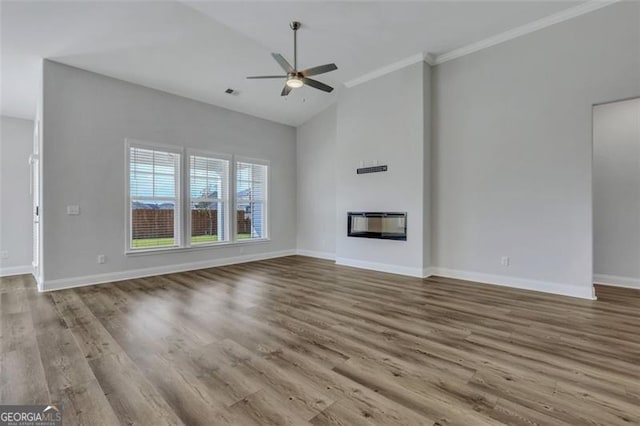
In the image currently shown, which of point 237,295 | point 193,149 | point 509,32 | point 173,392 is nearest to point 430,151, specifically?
point 509,32

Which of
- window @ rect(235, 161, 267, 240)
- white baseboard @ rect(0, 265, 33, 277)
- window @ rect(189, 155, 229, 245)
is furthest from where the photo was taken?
window @ rect(235, 161, 267, 240)

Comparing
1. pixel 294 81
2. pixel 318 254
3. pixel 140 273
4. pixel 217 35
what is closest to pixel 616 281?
pixel 318 254

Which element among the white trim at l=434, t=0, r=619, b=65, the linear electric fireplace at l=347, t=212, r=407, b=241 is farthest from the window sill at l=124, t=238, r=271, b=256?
the white trim at l=434, t=0, r=619, b=65

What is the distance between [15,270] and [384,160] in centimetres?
722

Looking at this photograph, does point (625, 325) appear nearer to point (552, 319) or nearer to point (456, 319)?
point (552, 319)

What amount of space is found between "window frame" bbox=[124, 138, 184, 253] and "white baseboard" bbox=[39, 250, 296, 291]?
0.37 m

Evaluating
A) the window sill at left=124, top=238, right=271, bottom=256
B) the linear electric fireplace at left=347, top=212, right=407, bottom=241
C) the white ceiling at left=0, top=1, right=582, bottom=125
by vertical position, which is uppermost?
the white ceiling at left=0, top=1, right=582, bottom=125

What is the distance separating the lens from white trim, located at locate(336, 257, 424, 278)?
509 cm

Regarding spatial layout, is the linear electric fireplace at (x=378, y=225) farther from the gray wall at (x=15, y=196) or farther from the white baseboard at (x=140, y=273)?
the gray wall at (x=15, y=196)

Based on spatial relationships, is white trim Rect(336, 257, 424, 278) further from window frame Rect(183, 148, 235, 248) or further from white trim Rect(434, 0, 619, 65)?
white trim Rect(434, 0, 619, 65)

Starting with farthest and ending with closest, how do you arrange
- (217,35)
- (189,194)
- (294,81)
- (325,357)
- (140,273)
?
(189,194) → (140,273) → (217,35) → (294,81) → (325,357)

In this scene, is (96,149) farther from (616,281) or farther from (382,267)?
(616,281)

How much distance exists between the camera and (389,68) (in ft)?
17.7

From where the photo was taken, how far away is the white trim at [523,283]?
385cm
